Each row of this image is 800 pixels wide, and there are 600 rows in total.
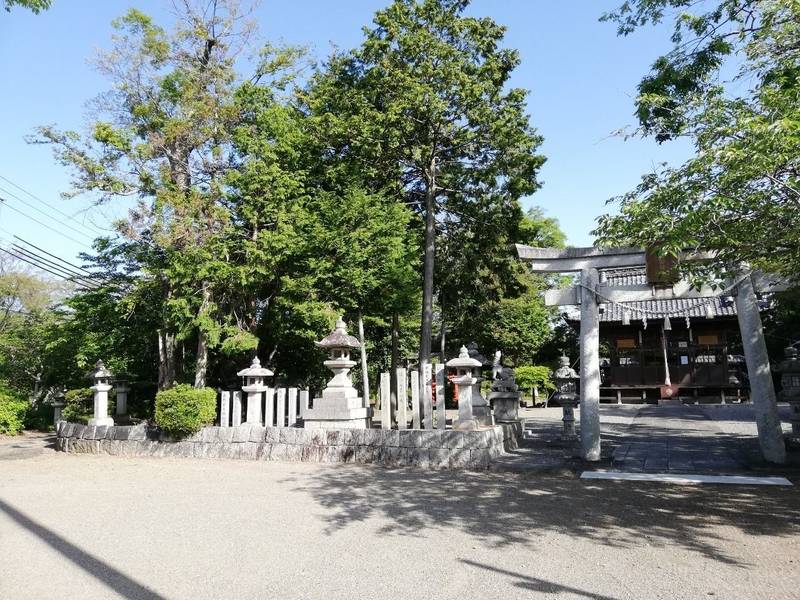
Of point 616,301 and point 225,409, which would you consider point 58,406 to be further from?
point 616,301

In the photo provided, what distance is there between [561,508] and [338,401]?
505 centimetres

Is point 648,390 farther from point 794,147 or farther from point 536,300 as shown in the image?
point 794,147

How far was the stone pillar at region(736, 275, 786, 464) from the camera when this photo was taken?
8.02m

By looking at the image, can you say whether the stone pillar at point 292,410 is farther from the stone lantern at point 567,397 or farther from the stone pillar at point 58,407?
the stone pillar at point 58,407

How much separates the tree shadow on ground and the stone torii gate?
154cm

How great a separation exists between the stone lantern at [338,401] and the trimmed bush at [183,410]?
2.09 m

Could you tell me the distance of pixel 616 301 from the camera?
8.55m

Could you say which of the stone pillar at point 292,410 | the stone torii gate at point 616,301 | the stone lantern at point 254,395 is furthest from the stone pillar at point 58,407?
the stone torii gate at point 616,301

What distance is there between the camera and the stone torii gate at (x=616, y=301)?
26.6 ft

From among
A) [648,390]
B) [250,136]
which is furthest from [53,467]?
[648,390]

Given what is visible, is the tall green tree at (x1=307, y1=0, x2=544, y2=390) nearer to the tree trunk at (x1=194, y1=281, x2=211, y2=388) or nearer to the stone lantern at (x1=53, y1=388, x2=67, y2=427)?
Result: the tree trunk at (x1=194, y1=281, x2=211, y2=388)

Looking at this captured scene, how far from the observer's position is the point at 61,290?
25.8 meters

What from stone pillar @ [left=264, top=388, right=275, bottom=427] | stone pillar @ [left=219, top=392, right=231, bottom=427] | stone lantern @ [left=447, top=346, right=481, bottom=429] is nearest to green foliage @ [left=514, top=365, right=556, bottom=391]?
stone lantern @ [left=447, top=346, right=481, bottom=429]

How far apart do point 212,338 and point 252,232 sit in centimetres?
260
